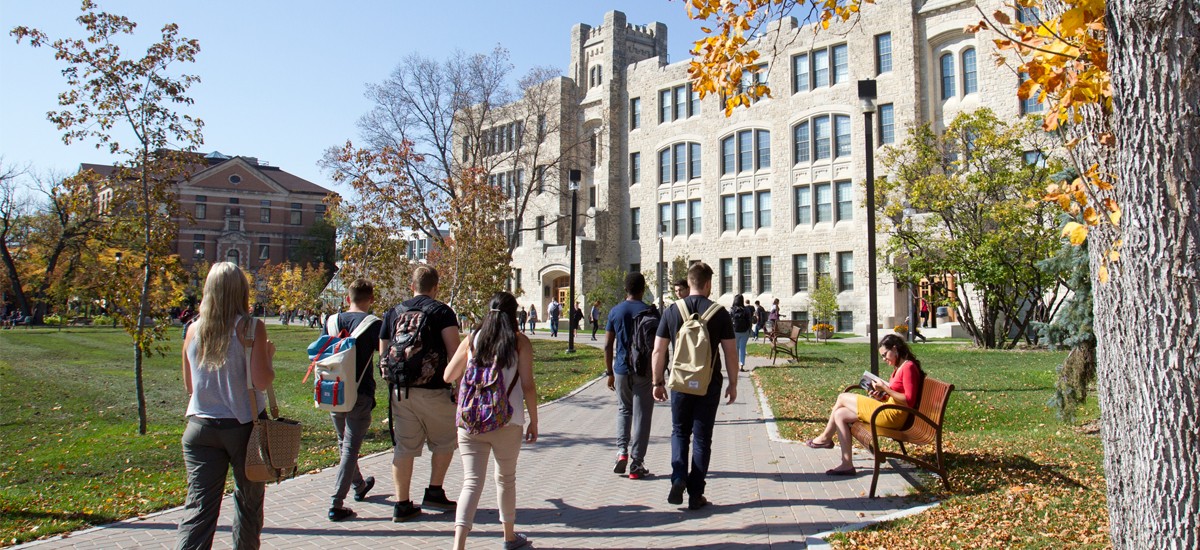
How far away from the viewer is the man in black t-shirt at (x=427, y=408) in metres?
5.55

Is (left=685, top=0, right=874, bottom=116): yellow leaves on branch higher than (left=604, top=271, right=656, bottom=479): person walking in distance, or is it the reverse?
(left=685, top=0, right=874, bottom=116): yellow leaves on branch

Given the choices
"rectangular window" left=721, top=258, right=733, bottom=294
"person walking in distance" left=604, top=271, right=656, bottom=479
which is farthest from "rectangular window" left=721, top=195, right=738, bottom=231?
"person walking in distance" left=604, top=271, right=656, bottom=479

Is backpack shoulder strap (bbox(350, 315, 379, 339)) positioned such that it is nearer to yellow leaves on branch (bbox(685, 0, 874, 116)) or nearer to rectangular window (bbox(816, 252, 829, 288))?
yellow leaves on branch (bbox(685, 0, 874, 116))

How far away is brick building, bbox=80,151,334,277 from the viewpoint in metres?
75.8

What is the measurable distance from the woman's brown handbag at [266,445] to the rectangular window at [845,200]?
3681cm

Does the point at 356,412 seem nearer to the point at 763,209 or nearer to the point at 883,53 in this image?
the point at 883,53

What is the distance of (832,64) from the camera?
1538 inches

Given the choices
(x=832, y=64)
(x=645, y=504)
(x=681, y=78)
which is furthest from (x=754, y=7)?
(x=681, y=78)

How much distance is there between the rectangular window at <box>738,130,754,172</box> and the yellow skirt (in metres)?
36.7

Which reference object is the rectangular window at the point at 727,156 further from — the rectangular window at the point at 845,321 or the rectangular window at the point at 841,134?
the rectangular window at the point at 845,321

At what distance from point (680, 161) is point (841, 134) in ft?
32.9

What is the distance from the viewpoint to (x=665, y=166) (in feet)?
153

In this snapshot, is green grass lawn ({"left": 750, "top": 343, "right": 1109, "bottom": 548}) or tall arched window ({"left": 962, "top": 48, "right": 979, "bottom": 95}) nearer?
green grass lawn ({"left": 750, "top": 343, "right": 1109, "bottom": 548})

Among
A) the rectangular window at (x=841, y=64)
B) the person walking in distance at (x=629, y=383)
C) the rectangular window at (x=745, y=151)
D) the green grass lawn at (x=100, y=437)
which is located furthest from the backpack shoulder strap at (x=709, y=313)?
the rectangular window at (x=745, y=151)
